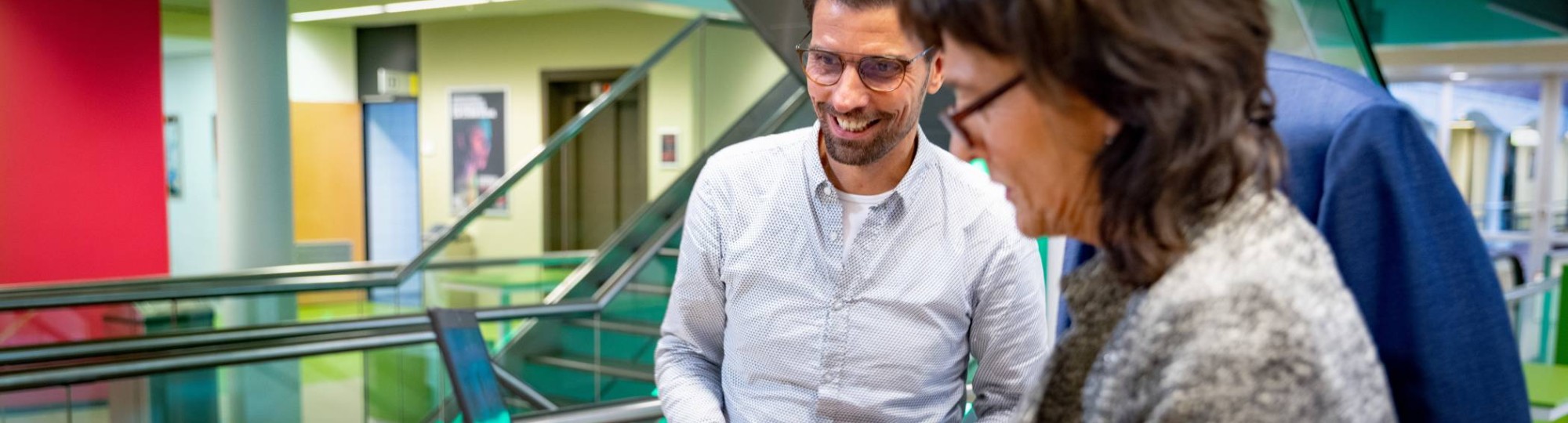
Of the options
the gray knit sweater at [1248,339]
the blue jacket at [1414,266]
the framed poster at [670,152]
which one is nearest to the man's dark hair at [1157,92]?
the gray knit sweater at [1248,339]

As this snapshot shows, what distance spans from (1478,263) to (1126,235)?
327 millimetres

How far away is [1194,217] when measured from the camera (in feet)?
2.37

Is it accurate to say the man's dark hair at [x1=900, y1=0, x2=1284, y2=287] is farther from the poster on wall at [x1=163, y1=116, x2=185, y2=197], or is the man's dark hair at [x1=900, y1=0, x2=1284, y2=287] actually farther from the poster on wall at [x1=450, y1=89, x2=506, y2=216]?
the poster on wall at [x1=163, y1=116, x2=185, y2=197]

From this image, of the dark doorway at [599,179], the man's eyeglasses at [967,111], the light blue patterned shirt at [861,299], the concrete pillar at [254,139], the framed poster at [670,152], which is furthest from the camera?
the framed poster at [670,152]

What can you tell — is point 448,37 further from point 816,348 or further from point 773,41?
point 816,348

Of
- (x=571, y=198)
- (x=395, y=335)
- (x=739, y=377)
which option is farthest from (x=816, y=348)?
(x=571, y=198)

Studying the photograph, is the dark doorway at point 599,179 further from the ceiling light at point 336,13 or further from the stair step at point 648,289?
the ceiling light at point 336,13

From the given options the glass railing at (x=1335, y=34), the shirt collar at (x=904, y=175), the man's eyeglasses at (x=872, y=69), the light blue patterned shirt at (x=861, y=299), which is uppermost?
the glass railing at (x=1335, y=34)

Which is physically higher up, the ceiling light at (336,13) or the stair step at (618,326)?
the ceiling light at (336,13)

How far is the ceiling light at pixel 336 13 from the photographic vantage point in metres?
12.9

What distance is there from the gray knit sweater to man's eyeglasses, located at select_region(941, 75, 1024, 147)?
15cm

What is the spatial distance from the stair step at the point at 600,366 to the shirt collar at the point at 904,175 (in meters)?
4.87

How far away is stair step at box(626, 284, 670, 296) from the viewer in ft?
22.0

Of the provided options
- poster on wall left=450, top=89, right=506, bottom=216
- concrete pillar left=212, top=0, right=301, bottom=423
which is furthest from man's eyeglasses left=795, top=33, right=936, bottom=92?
poster on wall left=450, top=89, right=506, bottom=216
